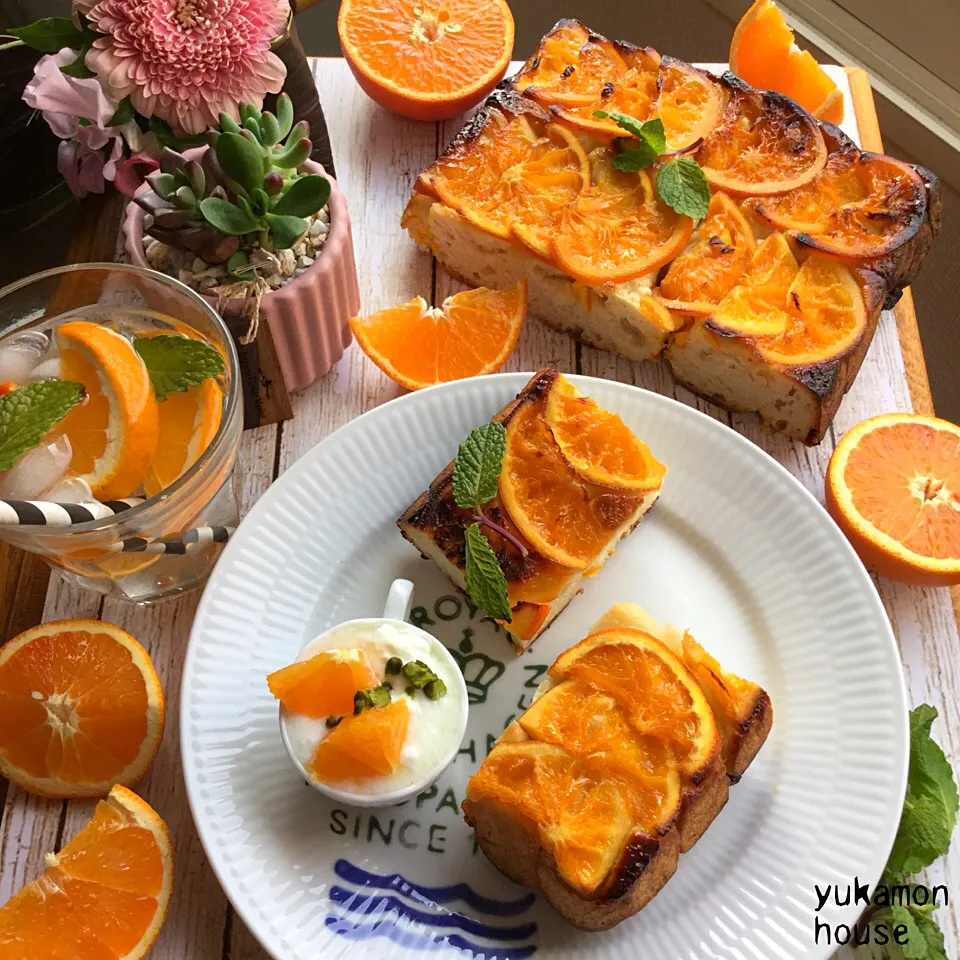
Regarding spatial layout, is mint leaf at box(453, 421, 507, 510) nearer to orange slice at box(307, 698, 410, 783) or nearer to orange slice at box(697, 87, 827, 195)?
orange slice at box(307, 698, 410, 783)

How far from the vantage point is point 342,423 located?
2564mm

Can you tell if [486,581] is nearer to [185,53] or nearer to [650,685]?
[650,685]

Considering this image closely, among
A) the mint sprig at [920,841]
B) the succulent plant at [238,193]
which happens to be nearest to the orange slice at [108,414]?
the succulent plant at [238,193]

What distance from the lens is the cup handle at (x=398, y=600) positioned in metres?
2.14

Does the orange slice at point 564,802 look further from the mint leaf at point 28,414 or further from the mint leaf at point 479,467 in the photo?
the mint leaf at point 28,414

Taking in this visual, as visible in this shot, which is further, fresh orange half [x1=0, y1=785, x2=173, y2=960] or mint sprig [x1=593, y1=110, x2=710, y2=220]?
mint sprig [x1=593, y1=110, x2=710, y2=220]

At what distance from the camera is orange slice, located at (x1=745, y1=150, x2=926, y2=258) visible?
8.10ft

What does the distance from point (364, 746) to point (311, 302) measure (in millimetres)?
1052

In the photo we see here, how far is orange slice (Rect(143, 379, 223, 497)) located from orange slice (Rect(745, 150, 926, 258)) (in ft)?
4.81

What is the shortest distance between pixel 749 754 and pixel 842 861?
9.9 inches

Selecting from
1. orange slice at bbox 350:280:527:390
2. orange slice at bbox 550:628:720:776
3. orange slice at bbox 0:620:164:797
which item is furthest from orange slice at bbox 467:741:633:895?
orange slice at bbox 350:280:527:390

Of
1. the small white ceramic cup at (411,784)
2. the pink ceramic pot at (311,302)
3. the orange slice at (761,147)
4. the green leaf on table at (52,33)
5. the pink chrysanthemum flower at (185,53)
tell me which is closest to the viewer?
the small white ceramic cup at (411,784)

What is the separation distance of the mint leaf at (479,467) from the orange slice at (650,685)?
0.39 m

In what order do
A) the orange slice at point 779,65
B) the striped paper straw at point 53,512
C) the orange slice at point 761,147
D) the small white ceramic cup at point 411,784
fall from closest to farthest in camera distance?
the striped paper straw at point 53,512
the small white ceramic cup at point 411,784
the orange slice at point 761,147
the orange slice at point 779,65
